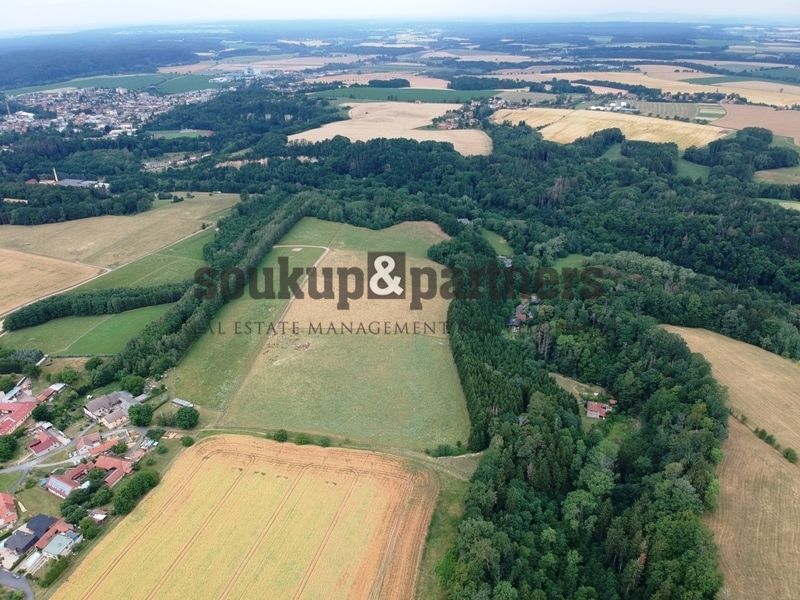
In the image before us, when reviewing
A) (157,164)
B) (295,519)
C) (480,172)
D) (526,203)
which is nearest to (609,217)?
(526,203)

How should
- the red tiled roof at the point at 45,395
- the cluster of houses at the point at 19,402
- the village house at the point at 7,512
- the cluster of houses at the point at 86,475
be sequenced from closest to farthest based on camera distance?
the village house at the point at 7,512
the cluster of houses at the point at 86,475
the cluster of houses at the point at 19,402
the red tiled roof at the point at 45,395

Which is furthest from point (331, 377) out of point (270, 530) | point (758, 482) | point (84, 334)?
point (758, 482)

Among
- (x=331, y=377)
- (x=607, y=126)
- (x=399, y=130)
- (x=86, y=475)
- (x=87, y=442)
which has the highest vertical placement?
(x=607, y=126)

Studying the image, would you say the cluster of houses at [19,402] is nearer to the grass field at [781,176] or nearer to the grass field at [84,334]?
the grass field at [84,334]

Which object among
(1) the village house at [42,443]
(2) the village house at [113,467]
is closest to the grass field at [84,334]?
(1) the village house at [42,443]

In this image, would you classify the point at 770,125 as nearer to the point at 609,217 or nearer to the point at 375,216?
the point at 609,217

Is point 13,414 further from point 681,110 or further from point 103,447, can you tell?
point 681,110
